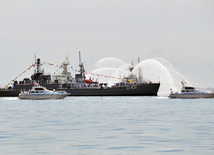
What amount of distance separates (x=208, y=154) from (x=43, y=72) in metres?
138

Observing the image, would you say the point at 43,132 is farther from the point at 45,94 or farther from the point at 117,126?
the point at 45,94

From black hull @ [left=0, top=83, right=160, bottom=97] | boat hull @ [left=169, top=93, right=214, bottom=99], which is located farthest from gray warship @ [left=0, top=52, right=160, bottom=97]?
boat hull @ [left=169, top=93, right=214, bottom=99]

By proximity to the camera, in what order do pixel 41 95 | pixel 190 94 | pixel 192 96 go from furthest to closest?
pixel 190 94 → pixel 192 96 → pixel 41 95

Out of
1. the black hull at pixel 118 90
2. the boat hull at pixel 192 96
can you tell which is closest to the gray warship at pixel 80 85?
the black hull at pixel 118 90

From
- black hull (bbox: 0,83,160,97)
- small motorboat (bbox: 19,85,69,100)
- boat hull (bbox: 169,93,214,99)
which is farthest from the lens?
black hull (bbox: 0,83,160,97)

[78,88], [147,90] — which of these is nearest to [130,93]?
[147,90]

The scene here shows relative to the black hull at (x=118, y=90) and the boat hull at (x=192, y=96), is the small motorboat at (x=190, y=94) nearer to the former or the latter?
the boat hull at (x=192, y=96)

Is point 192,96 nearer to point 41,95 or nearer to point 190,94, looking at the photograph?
point 190,94

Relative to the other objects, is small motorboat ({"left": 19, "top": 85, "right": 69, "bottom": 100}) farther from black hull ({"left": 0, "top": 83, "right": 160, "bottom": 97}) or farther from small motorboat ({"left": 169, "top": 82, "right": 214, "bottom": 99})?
black hull ({"left": 0, "top": 83, "right": 160, "bottom": 97})

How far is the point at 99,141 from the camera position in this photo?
23984 millimetres

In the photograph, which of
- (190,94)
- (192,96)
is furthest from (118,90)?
(192,96)

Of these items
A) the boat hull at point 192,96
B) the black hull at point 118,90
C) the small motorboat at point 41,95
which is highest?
the black hull at point 118,90

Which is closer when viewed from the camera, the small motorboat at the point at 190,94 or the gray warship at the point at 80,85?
the small motorboat at the point at 190,94

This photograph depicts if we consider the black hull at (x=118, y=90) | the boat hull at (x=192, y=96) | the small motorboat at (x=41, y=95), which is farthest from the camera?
the black hull at (x=118, y=90)
